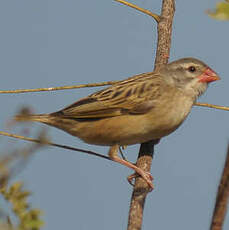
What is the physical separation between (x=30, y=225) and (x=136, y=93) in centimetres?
374

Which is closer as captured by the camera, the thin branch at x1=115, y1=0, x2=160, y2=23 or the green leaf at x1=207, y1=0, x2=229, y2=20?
the green leaf at x1=207, y1=0, x2=229, y2=20

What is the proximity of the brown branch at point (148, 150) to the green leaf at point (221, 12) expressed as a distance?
1.98 metres

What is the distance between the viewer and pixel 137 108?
4957 millimetres

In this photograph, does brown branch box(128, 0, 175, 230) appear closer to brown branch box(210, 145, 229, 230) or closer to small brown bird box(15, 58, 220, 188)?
small brown bird box(15, 58, 220, 188)

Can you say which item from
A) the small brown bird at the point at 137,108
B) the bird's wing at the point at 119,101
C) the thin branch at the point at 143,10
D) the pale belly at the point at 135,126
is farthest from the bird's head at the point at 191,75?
the thin branch at the point at 143,10

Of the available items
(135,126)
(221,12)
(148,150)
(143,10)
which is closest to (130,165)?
(148,150)

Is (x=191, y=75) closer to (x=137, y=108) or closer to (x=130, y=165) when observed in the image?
(x=137, y=108)

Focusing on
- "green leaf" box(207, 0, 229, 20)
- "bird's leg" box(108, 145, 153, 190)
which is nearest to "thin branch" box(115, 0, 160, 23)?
"bird's leg" box(108, 145, 153, 190)

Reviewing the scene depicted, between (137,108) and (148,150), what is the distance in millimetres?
559

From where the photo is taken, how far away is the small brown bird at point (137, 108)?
4770mm

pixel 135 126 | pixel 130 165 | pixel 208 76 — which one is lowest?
pixel 130 165

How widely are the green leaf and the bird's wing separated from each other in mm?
3196

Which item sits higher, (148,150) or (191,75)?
(191,75)

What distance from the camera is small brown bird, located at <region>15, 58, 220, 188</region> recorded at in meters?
4.77
